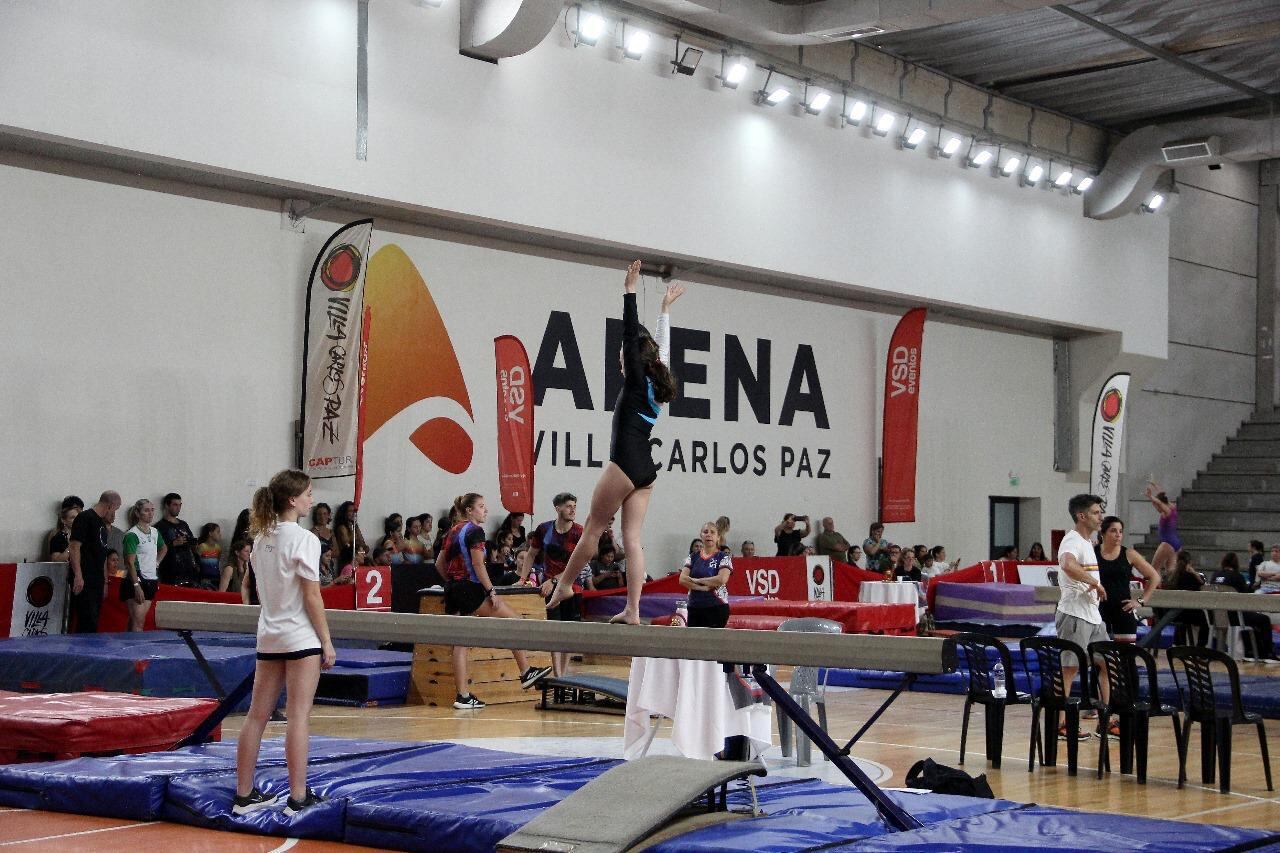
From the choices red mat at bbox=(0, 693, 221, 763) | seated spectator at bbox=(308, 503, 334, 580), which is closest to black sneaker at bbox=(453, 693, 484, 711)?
red mat at bbox=(0, 693, 221, 763)

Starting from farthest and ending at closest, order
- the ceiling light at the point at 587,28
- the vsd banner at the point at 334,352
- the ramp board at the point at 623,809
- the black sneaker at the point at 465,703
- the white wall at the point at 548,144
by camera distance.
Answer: the ceiling light at the point at 587,28, the vsd banner at the point at 334,352, the white wall at the point at 548,144, the black sneaker at the point at 465,703, the ramp board at the point at 623,809

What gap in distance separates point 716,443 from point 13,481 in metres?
9.20

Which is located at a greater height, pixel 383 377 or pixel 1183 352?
pixel 1183 352

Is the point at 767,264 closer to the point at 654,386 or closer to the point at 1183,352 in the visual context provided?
the point at 1183,352

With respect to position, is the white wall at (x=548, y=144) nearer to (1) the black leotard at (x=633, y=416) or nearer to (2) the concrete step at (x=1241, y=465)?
(2) the concrete step at (x=1241, y=465)

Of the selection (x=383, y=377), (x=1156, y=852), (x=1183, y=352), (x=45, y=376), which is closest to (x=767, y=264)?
(x=383, y=377)

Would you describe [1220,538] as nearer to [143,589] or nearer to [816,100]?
[816,100]

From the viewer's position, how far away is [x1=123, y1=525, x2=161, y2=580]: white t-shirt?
12.9m

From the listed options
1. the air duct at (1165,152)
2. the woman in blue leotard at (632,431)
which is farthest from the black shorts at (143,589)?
the air duct at (1165,152)

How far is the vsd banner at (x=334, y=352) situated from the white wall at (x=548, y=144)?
2.51ft

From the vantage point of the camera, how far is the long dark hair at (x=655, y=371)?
6.15 meters

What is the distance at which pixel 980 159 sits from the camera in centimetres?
2162

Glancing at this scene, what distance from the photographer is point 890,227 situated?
66.3ft

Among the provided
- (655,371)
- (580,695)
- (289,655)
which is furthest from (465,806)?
(580,695)
